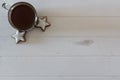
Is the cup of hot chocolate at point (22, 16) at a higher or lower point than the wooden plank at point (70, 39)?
higher

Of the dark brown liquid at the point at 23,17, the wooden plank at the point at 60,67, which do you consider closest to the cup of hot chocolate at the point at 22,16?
the dark brown liquid at the point at 23,17

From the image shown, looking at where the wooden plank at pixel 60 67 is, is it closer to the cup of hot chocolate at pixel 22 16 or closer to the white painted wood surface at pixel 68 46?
the white painted wood surface at pixel 68 46

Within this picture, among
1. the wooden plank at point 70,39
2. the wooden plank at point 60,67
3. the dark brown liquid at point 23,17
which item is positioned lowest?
the wooden plank at point 60,67

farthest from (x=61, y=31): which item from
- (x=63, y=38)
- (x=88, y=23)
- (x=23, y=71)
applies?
(x=23, y=71)

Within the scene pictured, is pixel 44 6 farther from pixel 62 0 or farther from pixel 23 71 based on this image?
pixel 23 71

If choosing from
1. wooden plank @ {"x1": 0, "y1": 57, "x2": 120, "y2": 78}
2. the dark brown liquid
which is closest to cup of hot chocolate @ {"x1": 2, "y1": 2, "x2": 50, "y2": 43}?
the dark brown liquid
